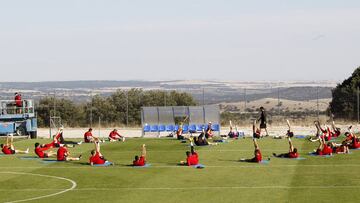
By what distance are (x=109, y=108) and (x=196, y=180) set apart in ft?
179

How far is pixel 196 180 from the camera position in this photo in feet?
112

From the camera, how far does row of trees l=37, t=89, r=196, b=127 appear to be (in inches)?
3329

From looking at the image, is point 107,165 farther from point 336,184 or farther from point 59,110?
point 59,110

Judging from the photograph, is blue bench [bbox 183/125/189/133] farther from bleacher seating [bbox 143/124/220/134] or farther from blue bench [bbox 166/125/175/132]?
blue bench [bbox 166/125/175/132]

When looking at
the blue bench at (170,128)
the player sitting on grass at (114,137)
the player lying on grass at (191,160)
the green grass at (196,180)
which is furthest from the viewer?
the blue bench at (170,128)

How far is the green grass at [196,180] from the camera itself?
29688mm

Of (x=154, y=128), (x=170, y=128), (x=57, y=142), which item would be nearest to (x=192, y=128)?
(x=170, y=128)

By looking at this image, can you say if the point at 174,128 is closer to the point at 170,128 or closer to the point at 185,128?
the point at 170,128

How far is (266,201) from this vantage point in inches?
1109

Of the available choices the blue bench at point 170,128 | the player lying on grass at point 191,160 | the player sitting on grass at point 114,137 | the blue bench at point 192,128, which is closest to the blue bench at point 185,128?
the blue bench at point 192,128

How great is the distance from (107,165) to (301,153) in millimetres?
12319

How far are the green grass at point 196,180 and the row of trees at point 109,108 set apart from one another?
37.3m

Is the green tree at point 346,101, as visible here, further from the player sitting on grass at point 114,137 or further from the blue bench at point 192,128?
the player sitting on grass at point 114,137

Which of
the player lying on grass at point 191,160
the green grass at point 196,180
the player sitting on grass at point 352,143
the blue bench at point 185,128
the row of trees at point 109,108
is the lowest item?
the green grass at point 196,180
